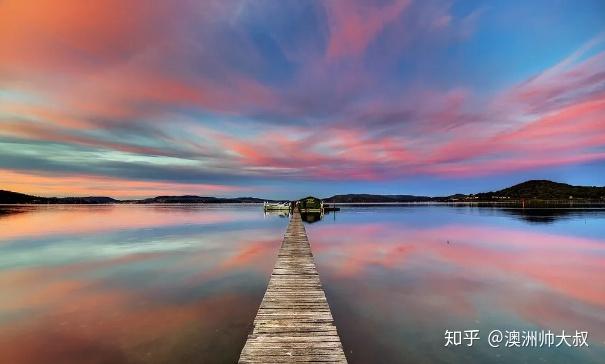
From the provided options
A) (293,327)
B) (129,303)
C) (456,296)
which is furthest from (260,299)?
(456,296)

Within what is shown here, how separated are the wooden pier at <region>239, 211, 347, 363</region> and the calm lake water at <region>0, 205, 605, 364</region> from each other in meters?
1.41

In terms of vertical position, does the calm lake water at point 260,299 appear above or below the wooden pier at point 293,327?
below

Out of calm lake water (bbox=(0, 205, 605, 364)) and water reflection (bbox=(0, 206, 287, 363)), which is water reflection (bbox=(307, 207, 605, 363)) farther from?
water reflection (bbox=(0, 206, 287, 363))

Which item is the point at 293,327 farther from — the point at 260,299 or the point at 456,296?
the point at 456,296

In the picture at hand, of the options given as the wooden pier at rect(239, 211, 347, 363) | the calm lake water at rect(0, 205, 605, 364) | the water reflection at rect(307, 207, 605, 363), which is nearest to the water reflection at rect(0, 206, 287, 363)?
the calm lake water at rect(0, 205, 605, 364)

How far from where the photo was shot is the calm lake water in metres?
9.16

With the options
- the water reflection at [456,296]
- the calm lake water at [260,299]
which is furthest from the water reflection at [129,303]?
the water reflection at [456,296]

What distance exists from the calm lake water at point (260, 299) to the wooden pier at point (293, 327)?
4.63 feet

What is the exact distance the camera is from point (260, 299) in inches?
539

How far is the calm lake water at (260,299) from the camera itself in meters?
9.16

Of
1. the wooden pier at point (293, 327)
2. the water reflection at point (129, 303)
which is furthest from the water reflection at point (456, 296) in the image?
the water reflection at point (129, 303)

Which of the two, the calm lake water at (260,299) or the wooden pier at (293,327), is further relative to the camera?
the calm lake water at (260,299)

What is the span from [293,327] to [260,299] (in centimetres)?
613

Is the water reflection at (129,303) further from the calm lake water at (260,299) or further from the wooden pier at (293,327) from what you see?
the wooden pier at (293,327)
